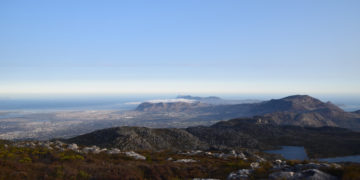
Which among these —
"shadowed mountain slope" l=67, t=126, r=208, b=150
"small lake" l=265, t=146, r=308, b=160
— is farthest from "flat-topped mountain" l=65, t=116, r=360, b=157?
"small lake" l=265, t=146, r=308, b=160

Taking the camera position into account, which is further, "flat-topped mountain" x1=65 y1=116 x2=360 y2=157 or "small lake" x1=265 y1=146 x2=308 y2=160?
"flat-topped mountain" x1=65 y1=116 x2=360 y2=157

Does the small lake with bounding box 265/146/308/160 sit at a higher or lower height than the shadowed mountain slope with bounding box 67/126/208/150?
lower

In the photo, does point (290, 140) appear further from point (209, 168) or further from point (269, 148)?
point (209, 168)

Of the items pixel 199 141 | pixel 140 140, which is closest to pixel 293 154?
pixel 199 141

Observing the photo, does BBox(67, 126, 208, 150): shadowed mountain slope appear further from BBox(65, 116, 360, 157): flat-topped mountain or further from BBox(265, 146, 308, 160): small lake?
BBox(265, 146, 308, 160): small lake

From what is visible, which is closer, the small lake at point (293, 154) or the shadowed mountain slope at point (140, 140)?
the shadowed mountain slope at point (140, 140)

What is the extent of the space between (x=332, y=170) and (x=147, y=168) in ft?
36.9

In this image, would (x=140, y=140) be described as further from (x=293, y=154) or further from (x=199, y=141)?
(x=293, y=154)

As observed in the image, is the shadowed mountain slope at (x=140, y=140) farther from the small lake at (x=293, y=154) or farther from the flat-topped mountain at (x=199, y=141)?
the small lake at (x=293, y=154)

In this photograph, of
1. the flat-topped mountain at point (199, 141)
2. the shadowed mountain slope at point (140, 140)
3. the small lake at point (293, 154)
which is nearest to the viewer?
the shadowed mountain slope at point (140, 140)

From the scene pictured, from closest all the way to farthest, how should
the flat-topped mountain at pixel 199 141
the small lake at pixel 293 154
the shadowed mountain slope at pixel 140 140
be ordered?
the shadowed mountain slope at pixel 140 140 < the small lake at pixel 293 154 < the flat-topped mountain at pixel 199 141

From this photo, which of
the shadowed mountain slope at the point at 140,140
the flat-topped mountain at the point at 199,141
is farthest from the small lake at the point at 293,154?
the shadowed mountain slope at the point at 140,140

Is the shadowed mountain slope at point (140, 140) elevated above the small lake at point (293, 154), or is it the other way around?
the shadowed mountain slope at point (140, 140)

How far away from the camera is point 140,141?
54906mm
